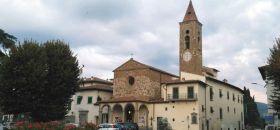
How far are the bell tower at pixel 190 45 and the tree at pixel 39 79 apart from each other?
67.7ft

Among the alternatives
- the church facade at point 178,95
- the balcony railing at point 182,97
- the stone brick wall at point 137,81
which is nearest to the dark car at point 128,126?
the church facade at point 178,95

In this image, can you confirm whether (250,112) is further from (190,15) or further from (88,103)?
(88,103)

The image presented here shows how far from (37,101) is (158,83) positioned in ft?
78.8

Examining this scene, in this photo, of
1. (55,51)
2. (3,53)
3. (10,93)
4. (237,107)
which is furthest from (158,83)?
(3,53)

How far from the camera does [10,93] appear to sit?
37.8m

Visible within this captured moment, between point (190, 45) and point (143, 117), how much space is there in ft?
41.5

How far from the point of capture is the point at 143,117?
54.0m

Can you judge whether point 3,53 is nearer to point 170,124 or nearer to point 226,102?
point 170,124

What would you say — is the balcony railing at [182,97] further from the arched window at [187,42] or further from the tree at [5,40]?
the tree at [5,40]

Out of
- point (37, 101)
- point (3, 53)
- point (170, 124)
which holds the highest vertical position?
point (3, 53)

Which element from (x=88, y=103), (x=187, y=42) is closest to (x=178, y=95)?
(x=187, y=42)

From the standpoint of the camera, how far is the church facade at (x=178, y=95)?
166 ft

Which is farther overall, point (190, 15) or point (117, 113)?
point (190, 15)

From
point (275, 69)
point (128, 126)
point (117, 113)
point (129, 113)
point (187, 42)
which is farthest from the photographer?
point (187, 42)
